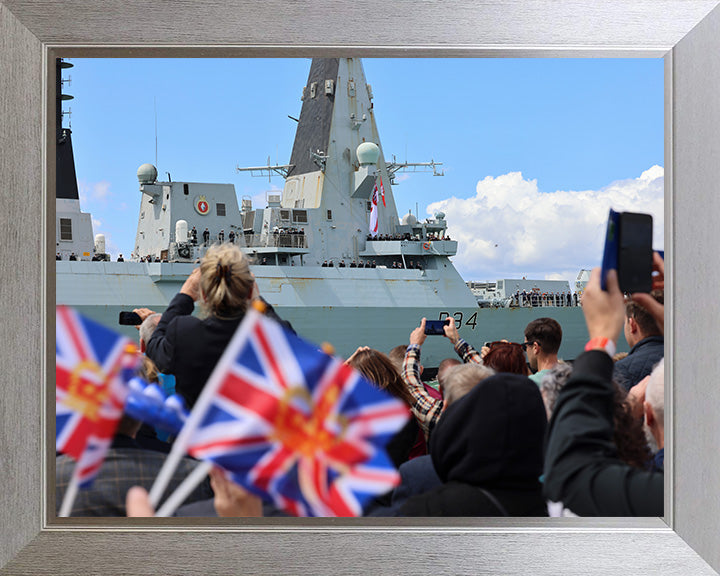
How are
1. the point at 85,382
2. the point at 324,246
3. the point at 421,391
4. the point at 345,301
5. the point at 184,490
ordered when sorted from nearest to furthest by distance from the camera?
the point at 421,391 → the point at 184,490 → the point at 85,382 → the point at 324,246 → the point at 345,301

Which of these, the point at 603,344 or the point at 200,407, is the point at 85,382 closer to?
the point at 200,407

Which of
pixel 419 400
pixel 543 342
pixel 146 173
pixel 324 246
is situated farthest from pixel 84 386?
pixel 324 246

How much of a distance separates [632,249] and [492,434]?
3.07 feet

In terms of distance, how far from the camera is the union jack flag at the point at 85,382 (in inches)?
90.2

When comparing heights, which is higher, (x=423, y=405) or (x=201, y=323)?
(x=201, y=323)

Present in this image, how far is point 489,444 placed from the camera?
175cm

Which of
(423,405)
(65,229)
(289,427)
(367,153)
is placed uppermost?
(367,153)

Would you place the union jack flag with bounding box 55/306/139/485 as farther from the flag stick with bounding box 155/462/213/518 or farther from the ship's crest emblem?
the ship's crest emblem

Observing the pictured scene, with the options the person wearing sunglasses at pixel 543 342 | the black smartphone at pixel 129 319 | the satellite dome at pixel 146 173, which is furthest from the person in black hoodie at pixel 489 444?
the satellite dome at pixel 146 173

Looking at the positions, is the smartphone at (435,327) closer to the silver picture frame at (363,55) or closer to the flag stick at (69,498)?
the silver picture frame at (363,55)

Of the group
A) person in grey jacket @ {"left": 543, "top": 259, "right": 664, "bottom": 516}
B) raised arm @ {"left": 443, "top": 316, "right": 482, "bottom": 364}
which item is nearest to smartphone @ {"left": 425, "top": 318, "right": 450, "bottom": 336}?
raised arm @ {"left": 443, "top": 316, "right": 482, "bottom": 364}

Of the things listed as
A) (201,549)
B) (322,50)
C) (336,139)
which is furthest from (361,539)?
(336,139)

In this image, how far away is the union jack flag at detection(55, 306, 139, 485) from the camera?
2291 millimetres

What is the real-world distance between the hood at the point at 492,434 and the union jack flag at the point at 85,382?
111 centimetres
